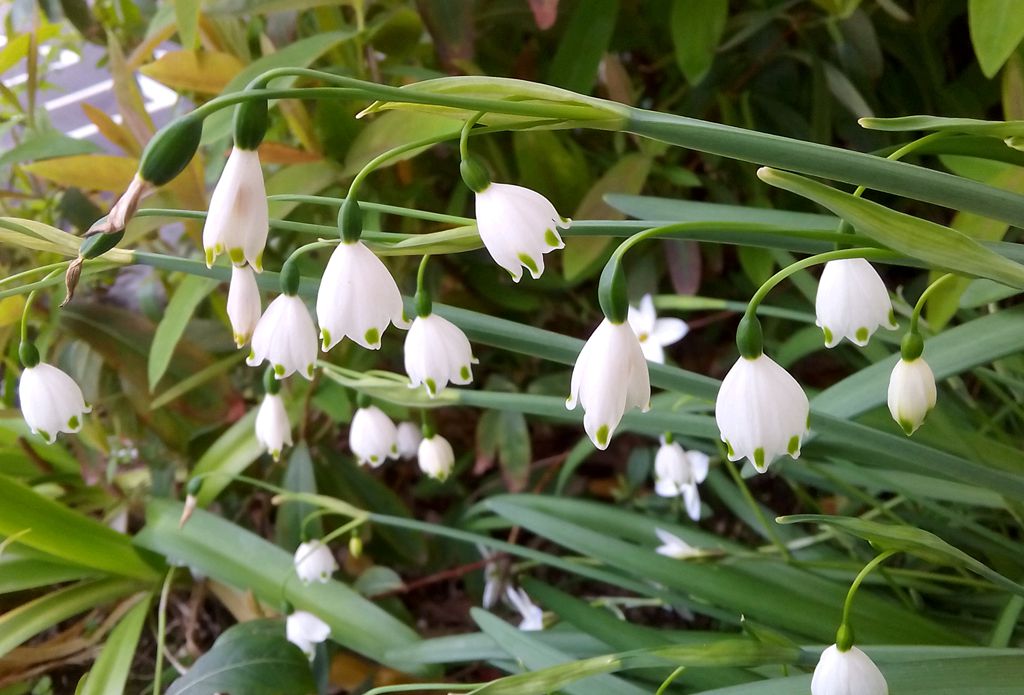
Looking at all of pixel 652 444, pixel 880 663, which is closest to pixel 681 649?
pixel 880 663

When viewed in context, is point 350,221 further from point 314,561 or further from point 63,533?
point 63,533

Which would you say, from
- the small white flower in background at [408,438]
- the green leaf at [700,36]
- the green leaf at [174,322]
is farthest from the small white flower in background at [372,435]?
the green leaf at [700,36]

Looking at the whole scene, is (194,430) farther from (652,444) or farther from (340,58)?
(652,444)

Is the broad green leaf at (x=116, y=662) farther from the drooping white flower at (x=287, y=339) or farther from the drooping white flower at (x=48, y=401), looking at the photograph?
the drooping white flower at (x=287, y=339)

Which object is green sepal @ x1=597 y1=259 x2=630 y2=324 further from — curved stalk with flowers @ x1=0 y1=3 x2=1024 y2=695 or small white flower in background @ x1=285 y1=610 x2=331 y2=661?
small white flower in background @ x1=285 y1=610 x2=331 y2=661

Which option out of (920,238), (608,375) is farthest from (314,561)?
(920,238)
